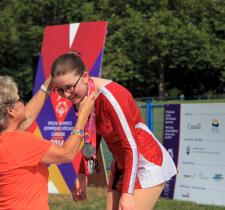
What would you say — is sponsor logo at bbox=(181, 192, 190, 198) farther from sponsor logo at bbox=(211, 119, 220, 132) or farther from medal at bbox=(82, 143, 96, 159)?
medal at bbox=(82, 143, 96, 159)

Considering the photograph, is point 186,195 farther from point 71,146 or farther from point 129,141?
point 71,146

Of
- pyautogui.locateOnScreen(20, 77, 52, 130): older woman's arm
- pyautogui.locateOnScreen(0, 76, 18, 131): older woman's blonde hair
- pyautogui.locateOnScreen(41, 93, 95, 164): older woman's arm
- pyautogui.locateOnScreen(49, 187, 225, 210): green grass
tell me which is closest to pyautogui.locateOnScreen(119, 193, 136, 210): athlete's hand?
pyautogui.locateOnScreen(41, 93, 95, 164): older woman's arm

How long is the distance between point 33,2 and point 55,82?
118 feet

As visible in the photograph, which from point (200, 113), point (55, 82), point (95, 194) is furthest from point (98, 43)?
point (55, 82)

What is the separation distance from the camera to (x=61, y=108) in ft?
28.9

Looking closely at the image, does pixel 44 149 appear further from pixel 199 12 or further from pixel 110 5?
pixel 199 12

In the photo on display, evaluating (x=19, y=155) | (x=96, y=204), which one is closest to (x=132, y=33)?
(x=96, y=204)

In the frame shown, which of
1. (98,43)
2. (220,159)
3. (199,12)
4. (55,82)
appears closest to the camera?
(55,82)

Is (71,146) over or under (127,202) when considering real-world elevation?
over

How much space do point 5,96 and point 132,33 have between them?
34.4 metres

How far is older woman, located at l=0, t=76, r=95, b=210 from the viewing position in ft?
10.7

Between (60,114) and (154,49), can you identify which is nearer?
(60,114)

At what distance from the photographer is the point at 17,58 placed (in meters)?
39.9

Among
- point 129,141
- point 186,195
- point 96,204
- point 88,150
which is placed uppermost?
point 129,141
